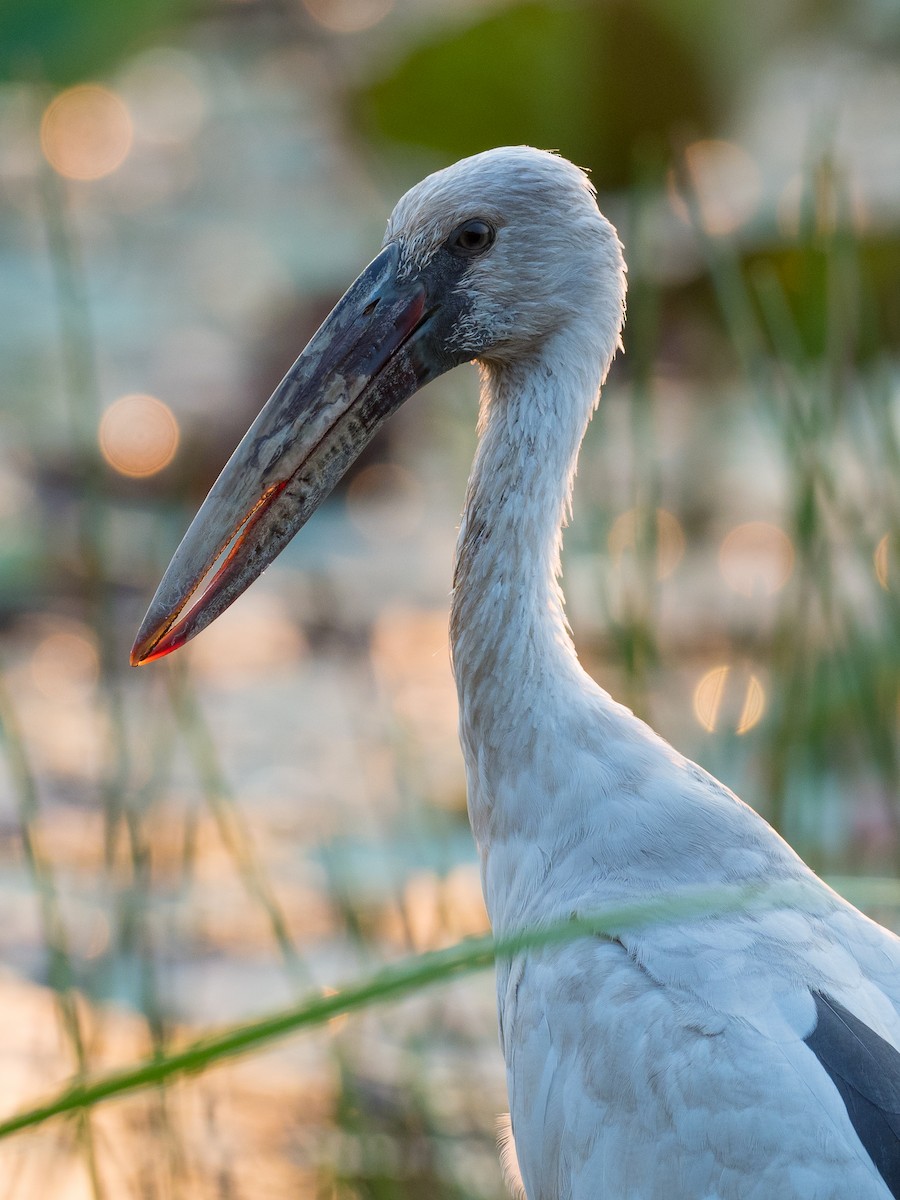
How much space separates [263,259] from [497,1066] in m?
4.41

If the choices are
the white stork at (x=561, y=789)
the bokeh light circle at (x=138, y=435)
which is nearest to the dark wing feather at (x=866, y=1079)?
the white stork at (x=561, y=789)

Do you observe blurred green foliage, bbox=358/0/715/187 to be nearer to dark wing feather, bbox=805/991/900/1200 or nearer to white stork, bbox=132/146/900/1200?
white stork, bbox=132/146/900/1200

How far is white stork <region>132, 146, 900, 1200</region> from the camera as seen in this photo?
1909 mm

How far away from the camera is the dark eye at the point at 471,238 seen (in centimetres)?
232

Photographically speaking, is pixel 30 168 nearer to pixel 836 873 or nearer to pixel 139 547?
pixel 139 547

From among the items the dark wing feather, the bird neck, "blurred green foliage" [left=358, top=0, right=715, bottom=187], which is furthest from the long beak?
"blurred green foliage" [left=358, top=0, right=715, bottom=187]

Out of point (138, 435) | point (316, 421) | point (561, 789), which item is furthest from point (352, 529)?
point (561, 789)

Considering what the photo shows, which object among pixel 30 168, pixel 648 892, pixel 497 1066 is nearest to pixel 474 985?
pixel 497 1066

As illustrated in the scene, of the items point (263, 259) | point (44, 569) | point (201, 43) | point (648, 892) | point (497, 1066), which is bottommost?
point (497, 1066)

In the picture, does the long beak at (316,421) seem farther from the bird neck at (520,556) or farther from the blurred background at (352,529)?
the blurred background at (352,529)

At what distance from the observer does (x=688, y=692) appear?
4762mm

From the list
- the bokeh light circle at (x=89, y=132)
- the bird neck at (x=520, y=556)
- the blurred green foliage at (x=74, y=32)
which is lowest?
the bird neck at (x=520, y=556)

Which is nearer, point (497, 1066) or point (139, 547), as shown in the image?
point (497, 1066)

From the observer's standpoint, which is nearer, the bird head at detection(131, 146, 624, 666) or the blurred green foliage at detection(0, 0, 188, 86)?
the bird head at detection(131, 146, 624, 666)
